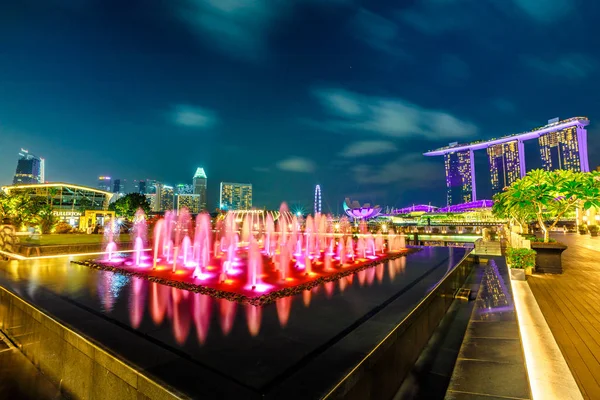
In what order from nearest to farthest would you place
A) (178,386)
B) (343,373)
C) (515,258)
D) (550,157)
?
(178,386) < (343,373) < (515,258) < (550,157)

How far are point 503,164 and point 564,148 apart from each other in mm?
42063

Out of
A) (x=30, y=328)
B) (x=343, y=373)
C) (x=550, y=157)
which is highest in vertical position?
(x=550, y=157)

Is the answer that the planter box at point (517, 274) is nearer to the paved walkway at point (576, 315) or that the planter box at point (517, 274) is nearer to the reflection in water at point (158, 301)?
the paved walkway at point (576, 315)

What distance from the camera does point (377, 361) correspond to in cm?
318

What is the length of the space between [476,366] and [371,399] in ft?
6.93

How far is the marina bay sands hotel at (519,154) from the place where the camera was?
7669 centimetres

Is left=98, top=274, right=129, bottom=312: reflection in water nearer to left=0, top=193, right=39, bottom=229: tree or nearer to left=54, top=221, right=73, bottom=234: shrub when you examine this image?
left=0, top=193, right=39, bottom=229: tree

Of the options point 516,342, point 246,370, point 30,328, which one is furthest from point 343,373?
point 30,328

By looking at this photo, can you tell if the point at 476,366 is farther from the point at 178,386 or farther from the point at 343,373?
the point at 178,386

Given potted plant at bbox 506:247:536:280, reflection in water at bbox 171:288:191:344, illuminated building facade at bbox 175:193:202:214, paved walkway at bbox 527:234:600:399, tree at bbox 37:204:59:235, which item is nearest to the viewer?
paved walkway at bbox 527:234:600:399

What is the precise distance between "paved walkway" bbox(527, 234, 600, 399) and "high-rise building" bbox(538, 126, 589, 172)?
87.4 metres

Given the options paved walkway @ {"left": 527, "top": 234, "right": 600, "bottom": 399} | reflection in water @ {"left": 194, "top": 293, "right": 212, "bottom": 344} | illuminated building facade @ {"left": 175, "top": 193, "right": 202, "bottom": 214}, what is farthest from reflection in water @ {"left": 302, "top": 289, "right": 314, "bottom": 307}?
illuminated building facade @ {"left": 175, "top": 193, "right": 202, "bottom": 214}

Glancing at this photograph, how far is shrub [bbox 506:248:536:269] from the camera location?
8.47 m

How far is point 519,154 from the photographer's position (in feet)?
293
